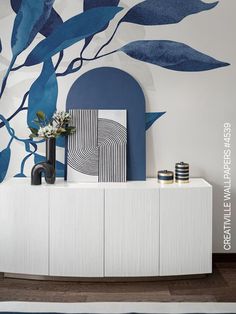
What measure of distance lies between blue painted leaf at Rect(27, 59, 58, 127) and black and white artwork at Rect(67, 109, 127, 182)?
0.22 meters

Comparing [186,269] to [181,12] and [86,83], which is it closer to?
[86,83]

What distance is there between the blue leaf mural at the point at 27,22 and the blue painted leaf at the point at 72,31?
4.2 inches

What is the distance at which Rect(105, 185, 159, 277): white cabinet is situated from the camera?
2809 millimetres

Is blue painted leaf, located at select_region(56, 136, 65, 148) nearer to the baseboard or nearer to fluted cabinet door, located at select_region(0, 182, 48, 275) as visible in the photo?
fluted cabinet door, located at select_region(0, 182, 48, 275)

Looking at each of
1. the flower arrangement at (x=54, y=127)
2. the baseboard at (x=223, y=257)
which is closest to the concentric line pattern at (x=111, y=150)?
the flower arrangement at (x=54, y=127)

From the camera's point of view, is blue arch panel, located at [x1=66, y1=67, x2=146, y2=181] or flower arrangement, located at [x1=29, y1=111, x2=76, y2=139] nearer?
flower arrangement, located at [x1=29, y1=111, x2=76, y2=139]

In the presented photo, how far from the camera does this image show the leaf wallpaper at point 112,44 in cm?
318

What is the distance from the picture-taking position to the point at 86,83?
10.4 ft

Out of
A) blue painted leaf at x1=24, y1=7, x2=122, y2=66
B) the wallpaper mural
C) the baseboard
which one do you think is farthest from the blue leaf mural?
the baseboard

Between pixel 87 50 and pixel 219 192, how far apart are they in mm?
1612

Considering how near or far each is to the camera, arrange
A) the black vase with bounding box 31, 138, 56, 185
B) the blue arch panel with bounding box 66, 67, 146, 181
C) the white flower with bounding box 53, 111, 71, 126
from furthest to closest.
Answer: the blue arch panel with bounding box 66, 67, 146, 181, the white flower with bounding box 53, 111, 71, 126, the black vase with bounding box 31, 138, 56, 185

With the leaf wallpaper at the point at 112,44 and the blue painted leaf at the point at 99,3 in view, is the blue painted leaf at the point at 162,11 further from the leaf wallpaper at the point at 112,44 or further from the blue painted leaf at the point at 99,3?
the blue painted leaf at the point at 99,3

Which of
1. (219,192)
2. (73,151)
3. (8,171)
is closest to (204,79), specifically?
(219,192)

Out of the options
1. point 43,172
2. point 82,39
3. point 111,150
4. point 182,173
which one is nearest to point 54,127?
point 43,172
